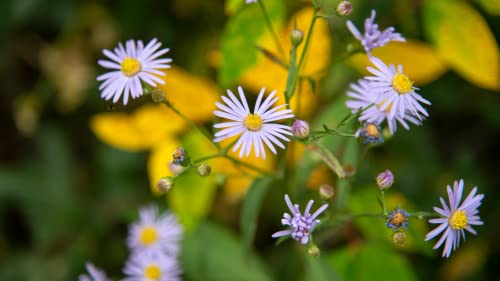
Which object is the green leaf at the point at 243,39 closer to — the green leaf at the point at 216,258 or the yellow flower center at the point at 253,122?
the yellow flower center at the point at 253,122

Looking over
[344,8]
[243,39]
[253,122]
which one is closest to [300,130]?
[253,122]

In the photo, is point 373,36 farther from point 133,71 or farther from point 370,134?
point 133,71

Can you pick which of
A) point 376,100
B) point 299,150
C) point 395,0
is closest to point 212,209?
point 299,150

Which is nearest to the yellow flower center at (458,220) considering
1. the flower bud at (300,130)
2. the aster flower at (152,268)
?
the flower bud at (300,130)

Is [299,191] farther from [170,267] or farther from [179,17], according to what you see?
[179,17]

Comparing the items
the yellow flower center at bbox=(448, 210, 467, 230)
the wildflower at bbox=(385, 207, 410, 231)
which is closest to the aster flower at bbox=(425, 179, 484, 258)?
the yellow flower center at bbox=(448, 210, 467, 230)

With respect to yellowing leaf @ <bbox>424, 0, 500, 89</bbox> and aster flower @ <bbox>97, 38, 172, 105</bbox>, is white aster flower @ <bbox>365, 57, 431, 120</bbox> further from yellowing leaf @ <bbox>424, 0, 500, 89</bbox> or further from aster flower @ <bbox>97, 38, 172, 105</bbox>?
yellowing leaf @ <bbox>424, 0, 500, 89</bbox>
